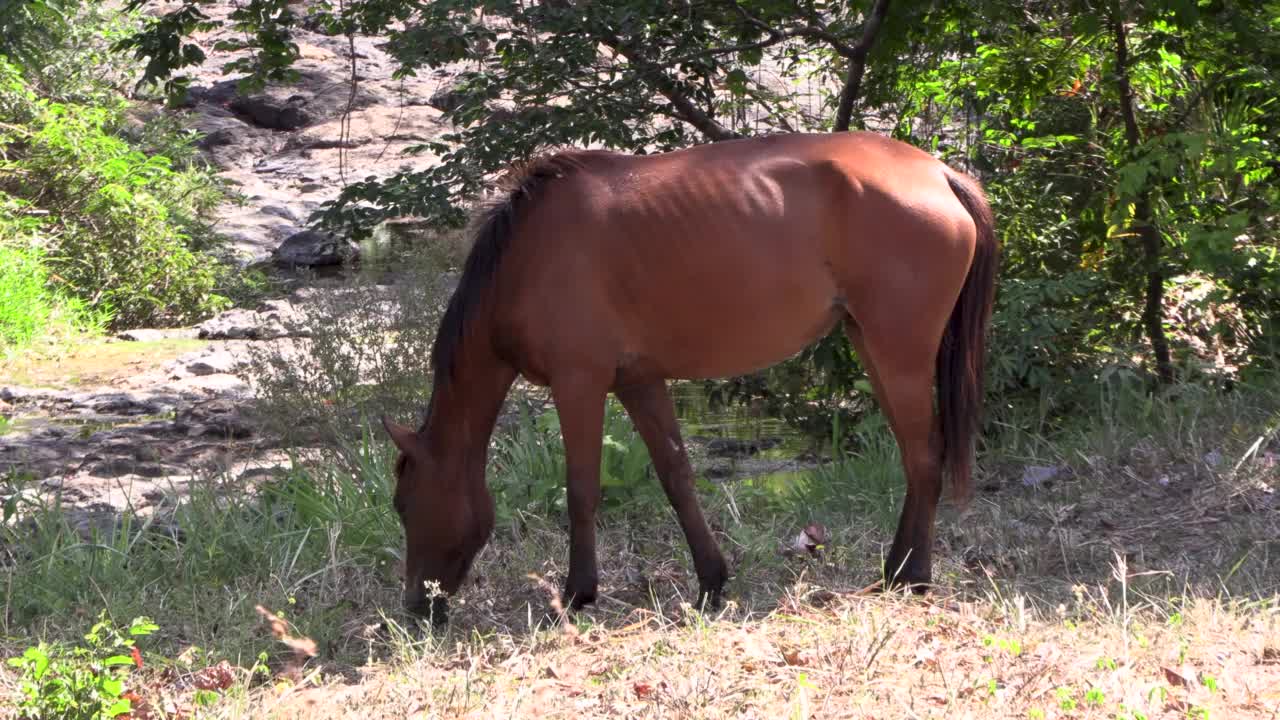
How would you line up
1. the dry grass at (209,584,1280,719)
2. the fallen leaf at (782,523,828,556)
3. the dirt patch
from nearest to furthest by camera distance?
the dry grass at (209,584,1280,719)
the fallen leaf at (782,523,828,556)
the dirt patch

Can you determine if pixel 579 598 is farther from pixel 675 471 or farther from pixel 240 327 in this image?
pixel 240 327

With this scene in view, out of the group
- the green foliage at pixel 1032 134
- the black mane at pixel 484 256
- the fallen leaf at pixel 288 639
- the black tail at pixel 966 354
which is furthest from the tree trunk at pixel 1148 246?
the fallen leaf at pixel 288 639

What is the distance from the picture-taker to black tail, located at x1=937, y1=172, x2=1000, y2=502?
477 centimetres

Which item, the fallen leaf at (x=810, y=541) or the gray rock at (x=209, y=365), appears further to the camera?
the gray rock at (x=209, y=365)

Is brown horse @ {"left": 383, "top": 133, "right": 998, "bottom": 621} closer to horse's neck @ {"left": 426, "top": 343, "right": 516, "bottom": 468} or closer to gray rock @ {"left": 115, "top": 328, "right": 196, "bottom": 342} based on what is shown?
horse's neck @ {"left": 426, "top": 343, "right": 516, "bottom": 468}

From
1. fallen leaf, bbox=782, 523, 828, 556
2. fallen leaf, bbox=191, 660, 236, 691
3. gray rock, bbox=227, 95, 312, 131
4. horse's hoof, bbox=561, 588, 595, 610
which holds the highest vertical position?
gray rock, bbox=227, 95, 312, 131

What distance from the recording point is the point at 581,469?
4469 millimetres

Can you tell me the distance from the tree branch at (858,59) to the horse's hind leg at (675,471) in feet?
9.65

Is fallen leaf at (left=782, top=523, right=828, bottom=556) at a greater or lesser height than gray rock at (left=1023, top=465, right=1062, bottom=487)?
lesser

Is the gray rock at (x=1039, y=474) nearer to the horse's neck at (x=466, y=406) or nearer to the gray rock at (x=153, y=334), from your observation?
the horse's neck at (x=466, y=406)

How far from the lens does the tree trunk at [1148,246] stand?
22.3 feet

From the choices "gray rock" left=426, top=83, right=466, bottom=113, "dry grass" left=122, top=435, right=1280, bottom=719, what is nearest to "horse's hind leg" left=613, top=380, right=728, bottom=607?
"dry grass" left=122, top=435, right=1280, bottom=719

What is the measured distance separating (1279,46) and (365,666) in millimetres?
4952

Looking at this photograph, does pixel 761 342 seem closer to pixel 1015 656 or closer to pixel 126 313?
pixel 1015 656
